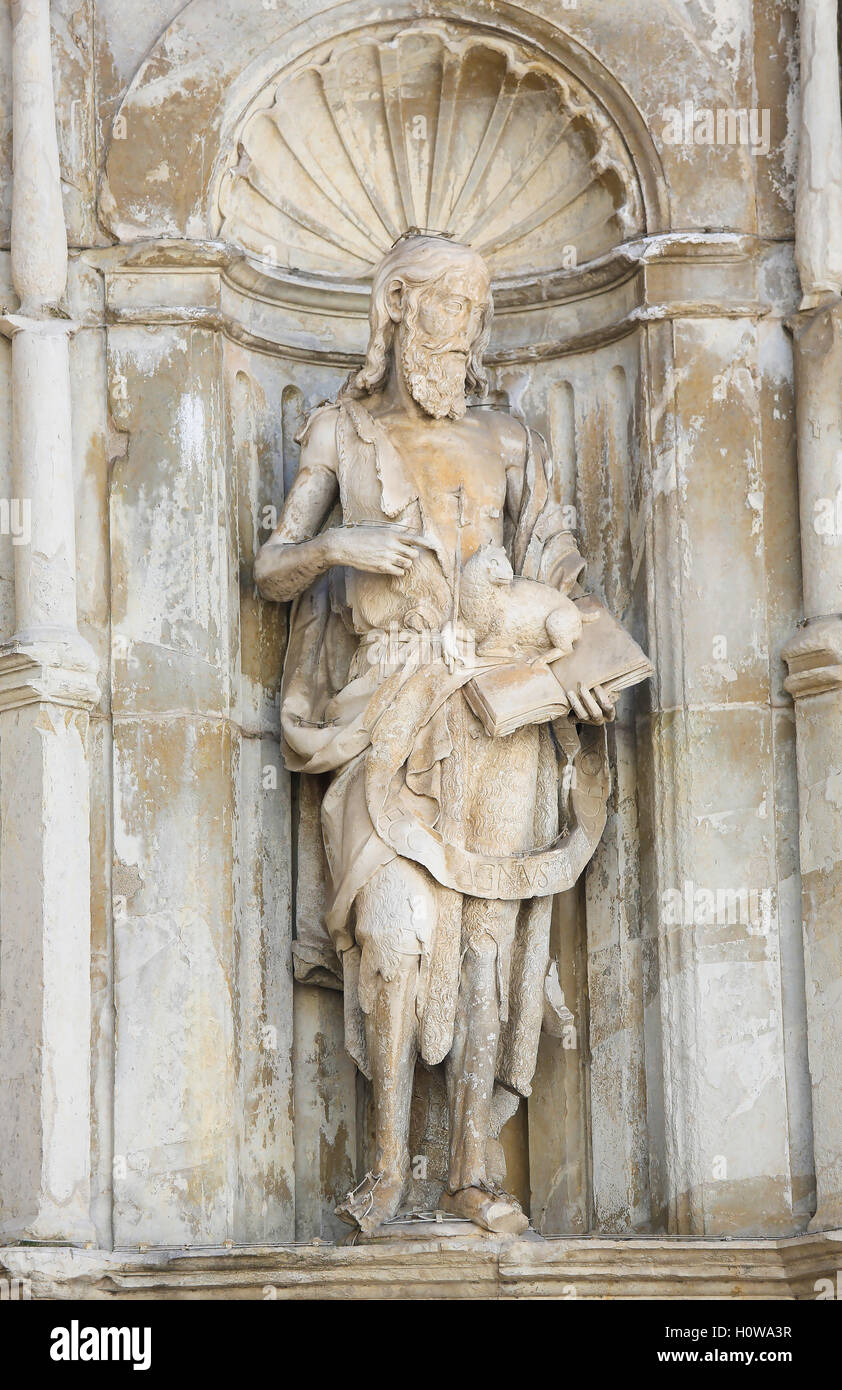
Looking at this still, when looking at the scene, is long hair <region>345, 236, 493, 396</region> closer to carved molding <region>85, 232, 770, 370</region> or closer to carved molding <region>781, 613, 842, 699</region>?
carved molding <region>85, 232, 770, 370</region>

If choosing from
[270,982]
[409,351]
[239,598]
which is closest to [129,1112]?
[270,982]

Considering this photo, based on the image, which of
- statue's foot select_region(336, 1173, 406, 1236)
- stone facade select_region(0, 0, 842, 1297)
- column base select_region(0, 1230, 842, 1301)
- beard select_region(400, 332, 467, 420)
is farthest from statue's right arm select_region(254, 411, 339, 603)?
column base select_region(0, 1230, 842, 1301)

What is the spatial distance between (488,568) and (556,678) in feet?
1.44

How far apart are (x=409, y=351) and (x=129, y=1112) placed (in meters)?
2.77

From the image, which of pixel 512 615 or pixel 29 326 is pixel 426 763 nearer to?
pixel 512 615

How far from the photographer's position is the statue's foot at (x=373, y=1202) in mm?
9406

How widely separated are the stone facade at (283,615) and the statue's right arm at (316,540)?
0.21 m

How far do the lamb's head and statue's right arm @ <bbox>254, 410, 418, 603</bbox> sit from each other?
0.20 metres

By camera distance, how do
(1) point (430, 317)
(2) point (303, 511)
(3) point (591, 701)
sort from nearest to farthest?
(3) point (591, 701) → (1) point (430, 317) → (2) point (303, 511)

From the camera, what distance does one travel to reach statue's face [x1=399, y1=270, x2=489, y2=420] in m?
9.98

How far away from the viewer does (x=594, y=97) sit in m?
10.4

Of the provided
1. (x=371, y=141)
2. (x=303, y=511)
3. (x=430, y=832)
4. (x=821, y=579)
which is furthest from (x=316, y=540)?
(x=371, y=141)

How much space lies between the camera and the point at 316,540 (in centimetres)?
990

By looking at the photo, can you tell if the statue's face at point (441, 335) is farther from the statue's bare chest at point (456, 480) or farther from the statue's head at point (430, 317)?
the statue's bare chest at point (456, 480)
